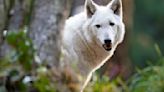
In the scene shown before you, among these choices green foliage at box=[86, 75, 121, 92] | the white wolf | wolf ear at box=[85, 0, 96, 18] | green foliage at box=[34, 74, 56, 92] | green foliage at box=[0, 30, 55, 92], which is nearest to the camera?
green foliage at box=[0, 30, 55, 92]

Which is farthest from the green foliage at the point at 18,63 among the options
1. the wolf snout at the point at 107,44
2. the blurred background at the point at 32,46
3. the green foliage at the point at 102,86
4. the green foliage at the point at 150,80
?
the green foliage at the point at 150,80

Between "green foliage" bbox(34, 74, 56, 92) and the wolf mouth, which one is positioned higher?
"green foliage" bbox(34, 74, 56, 92)

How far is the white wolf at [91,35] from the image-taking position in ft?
25.6

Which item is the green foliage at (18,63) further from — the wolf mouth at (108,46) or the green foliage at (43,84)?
the wolf mouth at (108,46)

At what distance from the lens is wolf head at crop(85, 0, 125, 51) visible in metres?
7.72

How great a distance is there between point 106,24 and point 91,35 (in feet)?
0.70

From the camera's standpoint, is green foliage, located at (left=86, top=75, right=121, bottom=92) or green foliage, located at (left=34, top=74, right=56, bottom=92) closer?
green foliage, located at (left=34, top=74, right=56, bottom=92)

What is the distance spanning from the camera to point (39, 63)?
4898mm

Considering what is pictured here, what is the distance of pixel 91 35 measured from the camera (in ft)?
26.3

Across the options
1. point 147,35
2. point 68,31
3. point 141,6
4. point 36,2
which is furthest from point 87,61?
point 141,6

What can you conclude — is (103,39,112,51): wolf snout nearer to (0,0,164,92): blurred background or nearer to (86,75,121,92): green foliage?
(86,75,121,92): green foliage

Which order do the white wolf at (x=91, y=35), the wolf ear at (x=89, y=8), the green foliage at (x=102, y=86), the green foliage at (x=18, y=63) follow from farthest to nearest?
1. the wolf ear at (x=89, y=8)
2. the white wolf at (x=91, y=35)
3. the green foliage at (x=102, y=86)
4. the green foliage at (x=18, y=63)

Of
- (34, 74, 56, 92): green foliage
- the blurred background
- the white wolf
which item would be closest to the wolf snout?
the white wolf

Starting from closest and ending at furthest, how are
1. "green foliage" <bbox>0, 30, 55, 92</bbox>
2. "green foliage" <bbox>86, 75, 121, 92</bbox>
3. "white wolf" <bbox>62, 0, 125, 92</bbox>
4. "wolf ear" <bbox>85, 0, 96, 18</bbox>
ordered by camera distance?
"green foliage" <bbox>0, 30, 55, 92</bbox> → "green foliage" <bbox>86, 75, 121, 92</bbox> → "white wolf" <bbox>62, 0, 125, 92</bbox> → "wolf ear" <bbox>85, 0, 96, 18</bbox>
